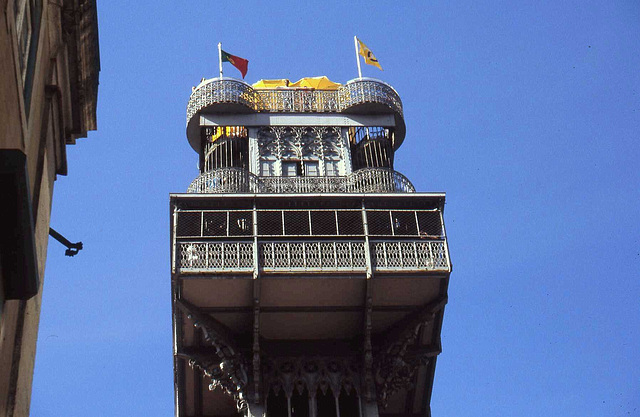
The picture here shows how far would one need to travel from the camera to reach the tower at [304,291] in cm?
2242

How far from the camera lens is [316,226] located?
2350 cm

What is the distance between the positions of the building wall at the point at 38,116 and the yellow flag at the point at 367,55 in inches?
654

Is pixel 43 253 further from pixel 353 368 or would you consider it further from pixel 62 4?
pixel 353 368

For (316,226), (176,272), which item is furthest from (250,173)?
(176,272)

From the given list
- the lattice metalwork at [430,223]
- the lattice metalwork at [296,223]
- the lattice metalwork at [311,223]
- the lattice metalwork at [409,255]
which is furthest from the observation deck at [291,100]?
the lattice metalwork at [409,255]

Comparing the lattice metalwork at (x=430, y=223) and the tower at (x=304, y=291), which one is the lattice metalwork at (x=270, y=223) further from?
the lattice metalwork at (x=430, y=223)

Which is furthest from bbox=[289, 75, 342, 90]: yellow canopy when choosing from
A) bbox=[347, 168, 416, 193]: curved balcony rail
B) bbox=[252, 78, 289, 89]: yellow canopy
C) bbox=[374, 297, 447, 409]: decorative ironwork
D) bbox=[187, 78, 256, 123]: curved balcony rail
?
bbox=[374, 297, 447, 409]: decorative ironwork

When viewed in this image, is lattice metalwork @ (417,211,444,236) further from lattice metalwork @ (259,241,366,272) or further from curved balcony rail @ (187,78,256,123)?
curved balcony rail @ (187,78,256,123)

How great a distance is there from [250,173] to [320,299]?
432 cm

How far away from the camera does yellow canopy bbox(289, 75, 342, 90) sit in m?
29.9

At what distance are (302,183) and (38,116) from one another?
13.3 meters

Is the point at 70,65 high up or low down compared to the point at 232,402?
up

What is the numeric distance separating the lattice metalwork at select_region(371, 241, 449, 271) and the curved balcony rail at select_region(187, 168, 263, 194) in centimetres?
397

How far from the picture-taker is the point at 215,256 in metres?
22.4
